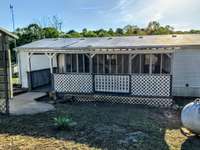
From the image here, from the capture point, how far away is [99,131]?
7.41 m

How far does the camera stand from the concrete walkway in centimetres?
977

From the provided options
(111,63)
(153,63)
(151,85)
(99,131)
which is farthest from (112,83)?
(99,131)

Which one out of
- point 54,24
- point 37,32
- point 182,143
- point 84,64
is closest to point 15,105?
point 84,64

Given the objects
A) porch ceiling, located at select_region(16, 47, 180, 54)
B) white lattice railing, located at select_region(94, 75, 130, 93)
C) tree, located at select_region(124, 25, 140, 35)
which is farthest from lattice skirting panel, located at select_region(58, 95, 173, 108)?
tree, located at select_region(124, 25, 140, 35)

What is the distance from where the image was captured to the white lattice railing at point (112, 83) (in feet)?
37.5

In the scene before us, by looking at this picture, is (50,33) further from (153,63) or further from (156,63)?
(156,63)

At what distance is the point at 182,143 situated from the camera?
6688mm

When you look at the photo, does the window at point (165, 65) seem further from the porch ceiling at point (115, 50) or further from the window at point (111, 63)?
the window at point (111, 63)

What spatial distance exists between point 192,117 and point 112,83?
5.31 m

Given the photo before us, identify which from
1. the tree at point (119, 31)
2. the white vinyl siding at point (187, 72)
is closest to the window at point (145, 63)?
the white vinyl siding at point (187, 72)

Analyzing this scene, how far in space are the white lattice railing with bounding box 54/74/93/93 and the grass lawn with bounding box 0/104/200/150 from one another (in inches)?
81.3

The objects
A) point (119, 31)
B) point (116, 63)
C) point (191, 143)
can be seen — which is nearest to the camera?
point (191, 143)

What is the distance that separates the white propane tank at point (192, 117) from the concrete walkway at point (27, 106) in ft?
19.2

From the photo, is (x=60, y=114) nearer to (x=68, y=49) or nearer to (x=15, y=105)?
(x=15, y=105)
